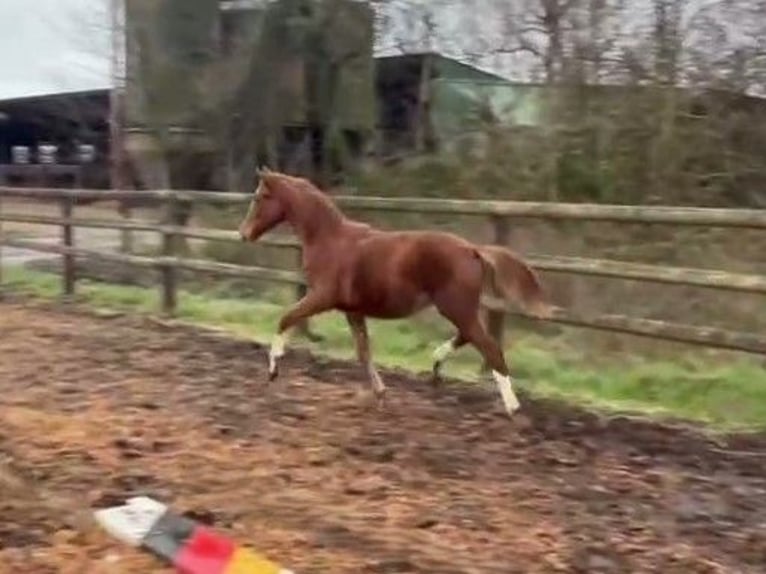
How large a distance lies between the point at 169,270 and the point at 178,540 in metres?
6.83

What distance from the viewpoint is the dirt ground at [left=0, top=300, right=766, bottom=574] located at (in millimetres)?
4215

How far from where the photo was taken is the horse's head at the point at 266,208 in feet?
24.2

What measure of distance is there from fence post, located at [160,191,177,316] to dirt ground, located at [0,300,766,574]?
303cm

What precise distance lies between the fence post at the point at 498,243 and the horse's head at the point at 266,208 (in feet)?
4.21

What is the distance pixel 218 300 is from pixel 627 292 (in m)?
4.44

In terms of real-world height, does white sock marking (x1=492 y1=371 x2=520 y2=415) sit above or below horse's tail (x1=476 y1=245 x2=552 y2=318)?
below

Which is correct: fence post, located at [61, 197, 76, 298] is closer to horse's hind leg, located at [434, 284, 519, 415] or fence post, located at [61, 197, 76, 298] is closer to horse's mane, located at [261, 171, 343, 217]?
horse's mane, located at [261, 171, 343, 217]

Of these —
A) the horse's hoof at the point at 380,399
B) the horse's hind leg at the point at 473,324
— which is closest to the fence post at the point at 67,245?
the horse's hoof at the point at 380,399

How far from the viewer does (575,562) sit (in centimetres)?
416

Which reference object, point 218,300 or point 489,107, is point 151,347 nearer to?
point 218,300

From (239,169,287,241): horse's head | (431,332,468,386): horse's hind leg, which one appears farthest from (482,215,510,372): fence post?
(239,169,287,241): horse's head

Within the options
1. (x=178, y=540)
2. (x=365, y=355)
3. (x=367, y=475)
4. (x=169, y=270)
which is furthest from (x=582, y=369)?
(x=178, y=540)

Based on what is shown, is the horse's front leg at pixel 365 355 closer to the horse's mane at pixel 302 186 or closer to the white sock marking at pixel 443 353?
the white sock marking at pixel 443 353

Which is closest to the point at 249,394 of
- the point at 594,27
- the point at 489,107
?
the point at 594,27
